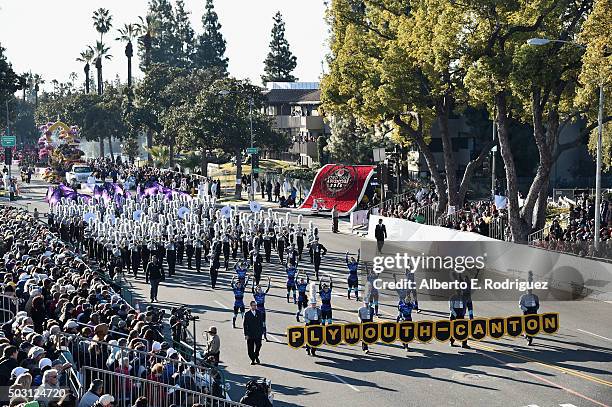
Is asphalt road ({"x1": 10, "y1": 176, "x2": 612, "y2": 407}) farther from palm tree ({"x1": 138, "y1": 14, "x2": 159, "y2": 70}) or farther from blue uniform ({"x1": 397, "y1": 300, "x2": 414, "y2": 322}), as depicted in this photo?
palm tree ({"x1": 138, "y1": 14, "x2": 159, "y2": 70})

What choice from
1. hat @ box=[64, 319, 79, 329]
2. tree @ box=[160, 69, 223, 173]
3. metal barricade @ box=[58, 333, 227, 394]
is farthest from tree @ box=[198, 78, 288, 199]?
metal barricade @ box=[58, 333, 227, 394]

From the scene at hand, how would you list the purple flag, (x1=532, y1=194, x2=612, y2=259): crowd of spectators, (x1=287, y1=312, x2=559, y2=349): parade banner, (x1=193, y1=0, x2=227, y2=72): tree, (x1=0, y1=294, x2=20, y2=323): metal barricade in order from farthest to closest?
(x1=193, y1=0, x2=227, y2=72): tree < the purple flag < (x1=532, y1=194, x2=612, y2=259): crowd of spectators < (x1=287, y1=312, x2=559, y2=349): parade banner < (x1=0, y1=294, x2=20, y2=323): metal barricade

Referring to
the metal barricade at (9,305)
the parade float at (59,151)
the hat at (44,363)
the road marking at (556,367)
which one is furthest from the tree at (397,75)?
the parade float at (59,151)

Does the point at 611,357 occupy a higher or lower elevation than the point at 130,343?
lower

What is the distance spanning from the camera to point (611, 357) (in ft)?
70.2

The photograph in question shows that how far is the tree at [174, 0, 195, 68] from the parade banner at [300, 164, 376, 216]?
92944 millimetres

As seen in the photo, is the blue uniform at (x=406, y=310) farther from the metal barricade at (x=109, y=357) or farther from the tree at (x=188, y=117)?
the tree at (x=188, y=117)

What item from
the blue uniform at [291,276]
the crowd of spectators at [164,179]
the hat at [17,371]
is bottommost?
the blue uniform at [291,276]

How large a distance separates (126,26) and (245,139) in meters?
63.5

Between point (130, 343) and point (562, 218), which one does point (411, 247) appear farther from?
point (130, 343)

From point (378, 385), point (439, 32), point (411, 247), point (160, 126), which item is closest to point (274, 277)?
point (411, 247)

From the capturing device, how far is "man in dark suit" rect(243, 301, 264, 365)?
68.6 feet

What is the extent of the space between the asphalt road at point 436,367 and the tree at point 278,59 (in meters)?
99.0

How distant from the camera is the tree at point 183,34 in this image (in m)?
146
